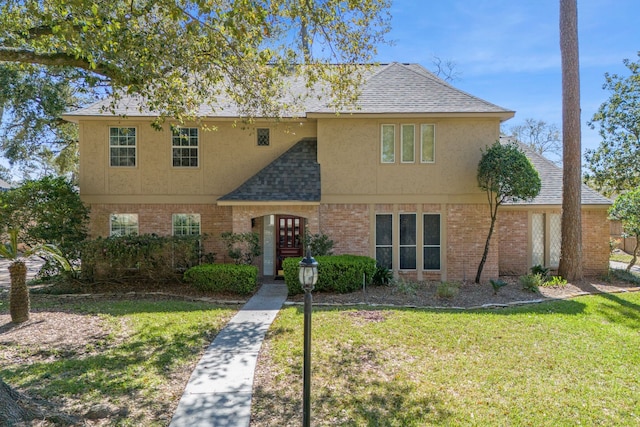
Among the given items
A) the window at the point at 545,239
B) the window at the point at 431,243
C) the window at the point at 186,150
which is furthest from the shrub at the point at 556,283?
the window at the point at 186,150

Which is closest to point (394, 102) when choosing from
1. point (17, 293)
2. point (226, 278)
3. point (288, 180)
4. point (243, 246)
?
point (288, 180)

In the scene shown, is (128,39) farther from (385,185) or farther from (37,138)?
(37,138)

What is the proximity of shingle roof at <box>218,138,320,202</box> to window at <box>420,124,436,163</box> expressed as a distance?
3510mm

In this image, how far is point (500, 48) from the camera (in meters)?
12.9

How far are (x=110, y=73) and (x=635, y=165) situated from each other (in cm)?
2494

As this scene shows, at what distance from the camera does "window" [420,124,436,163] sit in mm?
12602

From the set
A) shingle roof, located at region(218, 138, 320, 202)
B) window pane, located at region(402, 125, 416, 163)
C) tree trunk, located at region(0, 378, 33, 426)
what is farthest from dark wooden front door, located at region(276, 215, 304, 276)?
tree trunk, located at region(0, 378, 33, 426)

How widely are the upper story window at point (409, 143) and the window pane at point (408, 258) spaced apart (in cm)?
295

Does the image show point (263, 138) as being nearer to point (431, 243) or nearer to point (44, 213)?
point (431, 243)

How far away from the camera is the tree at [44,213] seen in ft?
37.7

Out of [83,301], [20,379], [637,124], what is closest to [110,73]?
[20,379]

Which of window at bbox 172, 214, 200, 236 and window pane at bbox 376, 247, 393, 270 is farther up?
window at bbox 172, 214, 200, 236

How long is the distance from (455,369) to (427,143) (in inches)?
332

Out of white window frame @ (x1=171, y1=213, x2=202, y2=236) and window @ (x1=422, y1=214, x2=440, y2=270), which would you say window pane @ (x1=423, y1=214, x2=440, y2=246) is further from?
white window frame @ (x1=171, y1=213, x2=202, y2=236)
